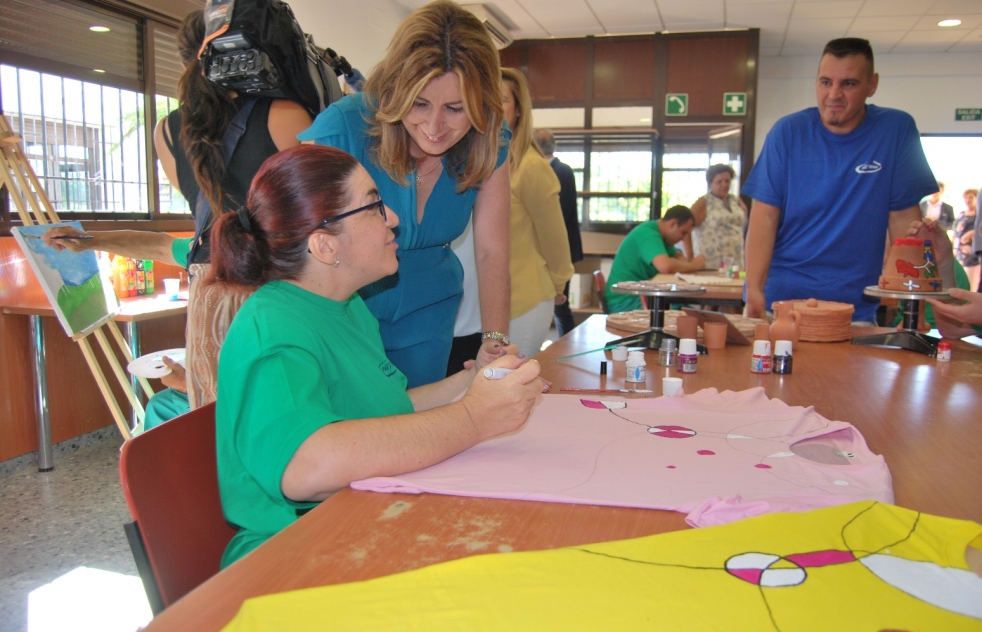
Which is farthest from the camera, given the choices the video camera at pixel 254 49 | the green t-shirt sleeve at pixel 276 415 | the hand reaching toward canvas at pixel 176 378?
the hand reaching toward canvas at pixel 176 378

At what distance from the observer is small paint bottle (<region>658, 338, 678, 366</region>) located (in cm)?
189

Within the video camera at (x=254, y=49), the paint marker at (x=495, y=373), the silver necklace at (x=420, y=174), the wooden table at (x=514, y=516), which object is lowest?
the wooden table at (x=514, y=516)

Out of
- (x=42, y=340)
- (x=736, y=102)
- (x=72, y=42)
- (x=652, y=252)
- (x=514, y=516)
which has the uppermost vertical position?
(x=736, y=102)

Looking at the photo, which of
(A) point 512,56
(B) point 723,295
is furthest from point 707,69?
(B) point 723,295

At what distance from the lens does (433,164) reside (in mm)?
1688

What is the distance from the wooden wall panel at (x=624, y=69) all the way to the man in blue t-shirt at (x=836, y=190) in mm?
5540

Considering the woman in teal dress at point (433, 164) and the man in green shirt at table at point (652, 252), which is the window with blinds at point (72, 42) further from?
the man in green shirt at table at point (652, 252)

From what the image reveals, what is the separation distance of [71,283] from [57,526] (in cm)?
94

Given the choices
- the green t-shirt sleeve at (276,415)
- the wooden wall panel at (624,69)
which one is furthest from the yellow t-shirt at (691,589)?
the wooden wall panel at (624,69)

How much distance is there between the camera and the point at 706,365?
1.91 metres

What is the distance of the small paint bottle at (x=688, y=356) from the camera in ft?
5.90

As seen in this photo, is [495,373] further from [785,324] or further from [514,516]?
[785,324]

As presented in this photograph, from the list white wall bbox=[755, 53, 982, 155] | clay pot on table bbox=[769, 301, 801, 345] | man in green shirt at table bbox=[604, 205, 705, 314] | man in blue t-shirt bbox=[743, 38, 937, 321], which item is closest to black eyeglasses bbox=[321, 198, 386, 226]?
clay pot on table bbox=[769, 301, 801, 345]

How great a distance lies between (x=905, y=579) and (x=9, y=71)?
4074mm
